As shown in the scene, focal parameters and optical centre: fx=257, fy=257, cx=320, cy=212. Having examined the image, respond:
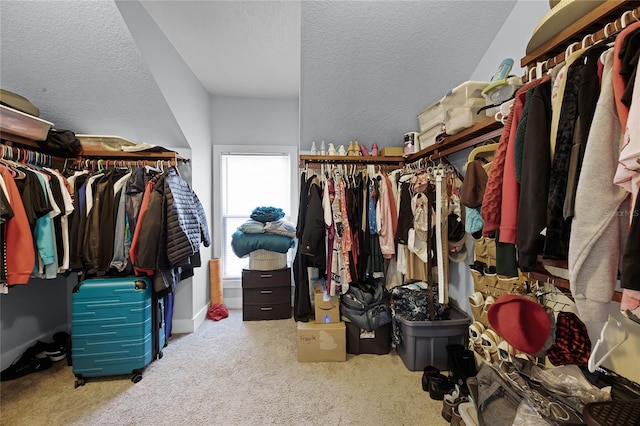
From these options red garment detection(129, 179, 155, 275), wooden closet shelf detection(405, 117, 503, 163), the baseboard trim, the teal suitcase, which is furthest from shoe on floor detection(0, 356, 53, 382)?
wooden closet shelf detection(405, 117, 503, 163)

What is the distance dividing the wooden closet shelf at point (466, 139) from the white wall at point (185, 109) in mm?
2269

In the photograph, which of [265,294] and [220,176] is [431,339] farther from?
[220,176]

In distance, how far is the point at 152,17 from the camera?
1.94 metres

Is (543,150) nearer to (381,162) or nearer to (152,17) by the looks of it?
(381,162)

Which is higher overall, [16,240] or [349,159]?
[349,159]

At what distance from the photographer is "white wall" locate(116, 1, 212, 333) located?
191 centimetres

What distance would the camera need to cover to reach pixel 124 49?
186cm

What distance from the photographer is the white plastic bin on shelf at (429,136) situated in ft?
6.79

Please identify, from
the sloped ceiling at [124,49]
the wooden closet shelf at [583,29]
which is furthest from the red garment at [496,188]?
the sloped ceiling at [124,49]

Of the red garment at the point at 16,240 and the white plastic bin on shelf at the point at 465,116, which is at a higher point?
the white plastic bin on shelf at the point at 465,116

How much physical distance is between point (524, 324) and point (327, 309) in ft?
4.90

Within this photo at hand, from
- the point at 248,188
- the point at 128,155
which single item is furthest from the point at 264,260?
the point at 128,155

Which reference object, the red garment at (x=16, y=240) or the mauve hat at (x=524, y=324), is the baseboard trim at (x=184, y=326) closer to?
the red garment at (x=16, y=240)

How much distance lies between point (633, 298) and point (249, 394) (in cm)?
202
